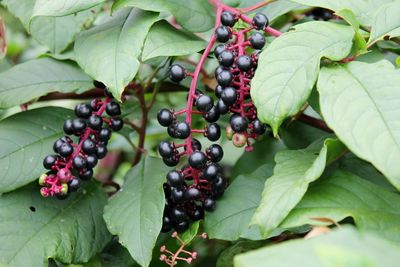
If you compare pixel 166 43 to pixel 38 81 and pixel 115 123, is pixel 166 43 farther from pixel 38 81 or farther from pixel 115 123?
pixel 38 81

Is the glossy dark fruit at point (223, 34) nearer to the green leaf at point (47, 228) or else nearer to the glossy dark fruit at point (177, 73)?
the glossy dark fruit at point (177, 73)

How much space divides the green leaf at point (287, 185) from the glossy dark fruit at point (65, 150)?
47 centimetres

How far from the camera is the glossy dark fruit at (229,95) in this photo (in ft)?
4.21

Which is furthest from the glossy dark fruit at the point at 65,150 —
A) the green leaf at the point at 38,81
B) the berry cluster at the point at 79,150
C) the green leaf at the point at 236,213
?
the green leaf at the point at 236,213

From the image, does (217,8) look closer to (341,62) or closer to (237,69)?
(237,69)

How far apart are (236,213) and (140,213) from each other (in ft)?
0.68

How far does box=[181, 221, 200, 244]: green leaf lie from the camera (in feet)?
4.51

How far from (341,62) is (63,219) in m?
0.74

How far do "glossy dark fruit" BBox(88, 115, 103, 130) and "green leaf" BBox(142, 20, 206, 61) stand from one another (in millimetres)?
196

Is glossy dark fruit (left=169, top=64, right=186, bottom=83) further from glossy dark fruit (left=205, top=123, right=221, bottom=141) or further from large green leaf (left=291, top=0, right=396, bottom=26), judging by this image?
large green leaf (left=291, top=0, right=396, bottom=26)

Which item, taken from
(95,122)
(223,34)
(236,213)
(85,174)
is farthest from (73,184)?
(223,34)

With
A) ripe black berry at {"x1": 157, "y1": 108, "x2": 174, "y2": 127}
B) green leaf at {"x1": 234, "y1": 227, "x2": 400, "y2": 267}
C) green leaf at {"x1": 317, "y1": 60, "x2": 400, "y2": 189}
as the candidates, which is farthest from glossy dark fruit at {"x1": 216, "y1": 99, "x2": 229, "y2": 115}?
green leaf at {"x1": 234, "y1": 227, "x2": 400, "y2": 267}

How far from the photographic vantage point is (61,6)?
4.47ft

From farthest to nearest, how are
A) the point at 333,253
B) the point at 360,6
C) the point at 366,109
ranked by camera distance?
1. the point at 360,6
2. the point at 366,109
3. the point at 333,253
